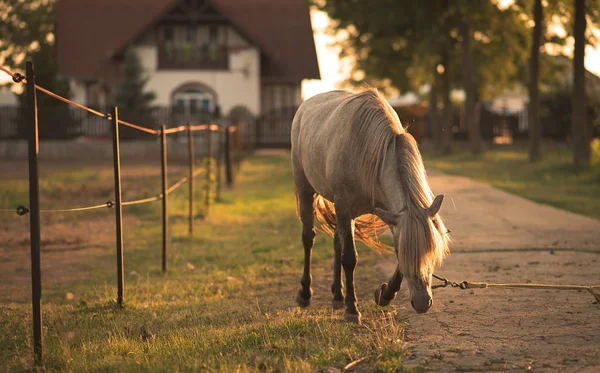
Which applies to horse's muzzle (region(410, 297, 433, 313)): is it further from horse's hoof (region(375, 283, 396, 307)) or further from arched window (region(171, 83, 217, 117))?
arched window (region(171, 83, 217, 117))

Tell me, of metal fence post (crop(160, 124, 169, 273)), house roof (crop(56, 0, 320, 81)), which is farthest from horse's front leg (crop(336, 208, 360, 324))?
house roof (crop(56, 0, 320, 81))

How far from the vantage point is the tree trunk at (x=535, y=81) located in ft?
85.1

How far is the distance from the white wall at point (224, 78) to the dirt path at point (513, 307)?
105 feet

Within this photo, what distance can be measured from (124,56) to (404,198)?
123 feet

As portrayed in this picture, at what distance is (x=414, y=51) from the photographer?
33156 millimetres

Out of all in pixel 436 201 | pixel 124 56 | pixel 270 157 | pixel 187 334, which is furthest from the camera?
pixel 124 56

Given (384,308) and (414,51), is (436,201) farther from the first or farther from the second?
(414,51)

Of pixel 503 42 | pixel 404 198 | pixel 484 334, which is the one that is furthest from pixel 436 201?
pixel 503 42

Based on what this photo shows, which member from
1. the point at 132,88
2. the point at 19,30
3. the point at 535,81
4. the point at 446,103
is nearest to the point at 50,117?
the point at 132,88

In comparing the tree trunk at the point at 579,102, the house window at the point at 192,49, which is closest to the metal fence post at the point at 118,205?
the tree trunk at the point at 579,102

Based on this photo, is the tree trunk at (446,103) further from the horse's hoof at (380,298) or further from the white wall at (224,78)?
the horse's hoof at (380,298)

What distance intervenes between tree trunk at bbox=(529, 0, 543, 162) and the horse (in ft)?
62.6

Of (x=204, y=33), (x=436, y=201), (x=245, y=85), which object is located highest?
(x=204, y=33)

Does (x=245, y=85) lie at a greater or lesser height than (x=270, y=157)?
greater
